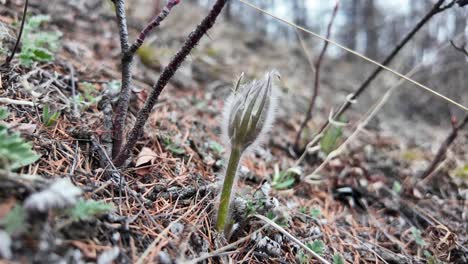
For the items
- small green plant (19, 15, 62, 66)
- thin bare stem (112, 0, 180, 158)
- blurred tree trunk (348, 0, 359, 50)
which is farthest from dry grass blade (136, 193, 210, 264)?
blurred tree trunk (348, 0, 359, 50)

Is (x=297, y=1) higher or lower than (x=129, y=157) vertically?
higher

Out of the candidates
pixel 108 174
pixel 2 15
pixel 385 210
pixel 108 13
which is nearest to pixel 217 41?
pixel 108 13

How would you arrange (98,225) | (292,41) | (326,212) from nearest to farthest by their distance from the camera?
(98,225) → (326,212) → (292,41)

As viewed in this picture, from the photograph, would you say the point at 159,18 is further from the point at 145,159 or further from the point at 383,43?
the point at 383,43

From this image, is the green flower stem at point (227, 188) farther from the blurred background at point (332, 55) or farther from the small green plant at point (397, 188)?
the small green plant at point (397, 188)

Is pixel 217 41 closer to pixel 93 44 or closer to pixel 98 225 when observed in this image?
pixel 93 44

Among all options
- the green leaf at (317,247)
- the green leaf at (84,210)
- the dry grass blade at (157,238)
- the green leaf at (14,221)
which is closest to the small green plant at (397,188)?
the green leaf at (317,247)
